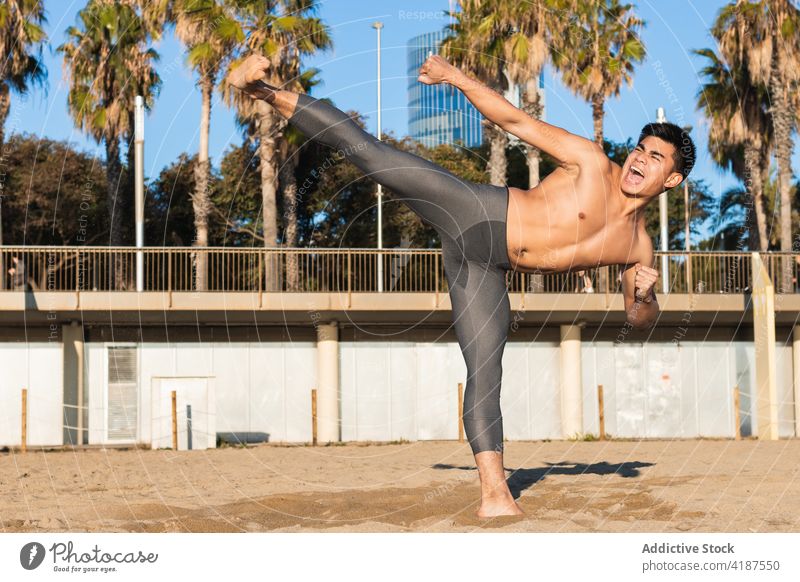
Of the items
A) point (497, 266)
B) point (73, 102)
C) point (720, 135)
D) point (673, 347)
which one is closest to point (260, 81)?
point (497, 266)

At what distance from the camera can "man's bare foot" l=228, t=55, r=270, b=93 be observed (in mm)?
8844

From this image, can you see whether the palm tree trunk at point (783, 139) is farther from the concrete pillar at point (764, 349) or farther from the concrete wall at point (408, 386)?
the concrete pillar at point (764, 349)

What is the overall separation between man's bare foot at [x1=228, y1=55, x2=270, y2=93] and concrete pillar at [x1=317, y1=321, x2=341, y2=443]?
19385 mm

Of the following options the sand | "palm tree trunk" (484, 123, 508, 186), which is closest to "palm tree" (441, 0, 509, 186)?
"palm tree trunk" (484, 123, 508, 186)

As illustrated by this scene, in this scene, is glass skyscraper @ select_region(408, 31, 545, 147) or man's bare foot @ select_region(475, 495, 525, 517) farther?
glass skyscraper @ select_region(408, 31, 545, 147)

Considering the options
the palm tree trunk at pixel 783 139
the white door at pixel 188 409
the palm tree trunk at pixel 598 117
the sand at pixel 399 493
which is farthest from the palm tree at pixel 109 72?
the palm tree trunk at pixel 783 139

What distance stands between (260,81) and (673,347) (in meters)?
23.5

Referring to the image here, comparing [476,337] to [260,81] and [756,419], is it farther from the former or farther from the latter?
[756,419]

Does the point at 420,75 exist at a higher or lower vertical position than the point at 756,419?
higher

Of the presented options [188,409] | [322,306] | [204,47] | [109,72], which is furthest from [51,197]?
[188,409]

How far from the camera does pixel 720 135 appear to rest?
39.0 m

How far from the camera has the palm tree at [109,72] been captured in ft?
117

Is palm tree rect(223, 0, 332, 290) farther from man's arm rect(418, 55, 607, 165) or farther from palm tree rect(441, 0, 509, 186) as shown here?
man's arm rect(418, 55, 607, 165)

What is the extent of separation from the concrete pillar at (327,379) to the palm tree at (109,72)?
10.7 metres
